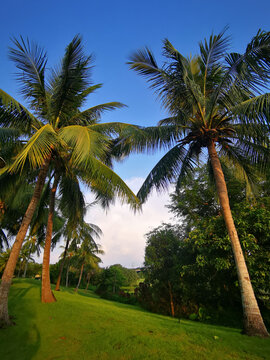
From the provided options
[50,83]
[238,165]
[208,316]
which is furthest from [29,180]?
[208,316]

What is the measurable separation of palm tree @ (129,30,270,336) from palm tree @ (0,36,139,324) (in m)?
2.29

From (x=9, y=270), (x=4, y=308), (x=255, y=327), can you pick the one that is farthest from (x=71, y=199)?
(x=255, y=327)

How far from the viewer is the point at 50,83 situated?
843 centimetres

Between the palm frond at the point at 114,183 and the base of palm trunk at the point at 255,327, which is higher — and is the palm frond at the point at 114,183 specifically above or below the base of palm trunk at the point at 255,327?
above

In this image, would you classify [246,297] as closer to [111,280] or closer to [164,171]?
[164,171]

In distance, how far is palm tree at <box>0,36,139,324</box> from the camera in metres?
6.12

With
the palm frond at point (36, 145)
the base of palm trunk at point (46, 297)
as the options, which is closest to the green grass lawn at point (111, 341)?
the base of palm trunk at point (46, 297)

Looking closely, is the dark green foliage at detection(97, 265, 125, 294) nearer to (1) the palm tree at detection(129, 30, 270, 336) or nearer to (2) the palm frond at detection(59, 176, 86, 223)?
(2) the palm frond at detection(59, 176, 86, 223)

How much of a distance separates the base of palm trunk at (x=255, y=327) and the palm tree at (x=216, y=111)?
35 cm

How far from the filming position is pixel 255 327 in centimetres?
519

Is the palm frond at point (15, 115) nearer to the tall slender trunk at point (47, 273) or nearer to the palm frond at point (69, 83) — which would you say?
the palm frond at point (69, 83)

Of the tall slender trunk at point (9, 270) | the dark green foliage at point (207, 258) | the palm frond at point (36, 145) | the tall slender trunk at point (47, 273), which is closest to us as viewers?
the palm frond at point (36, 145)

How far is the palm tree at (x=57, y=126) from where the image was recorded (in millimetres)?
6125

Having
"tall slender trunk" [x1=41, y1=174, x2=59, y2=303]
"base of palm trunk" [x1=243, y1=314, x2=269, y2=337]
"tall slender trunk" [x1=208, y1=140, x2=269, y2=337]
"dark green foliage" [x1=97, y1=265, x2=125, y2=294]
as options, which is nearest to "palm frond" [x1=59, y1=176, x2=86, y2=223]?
"tall slender trunk" [x1=41, y1=174, x2=59, y2=303]
